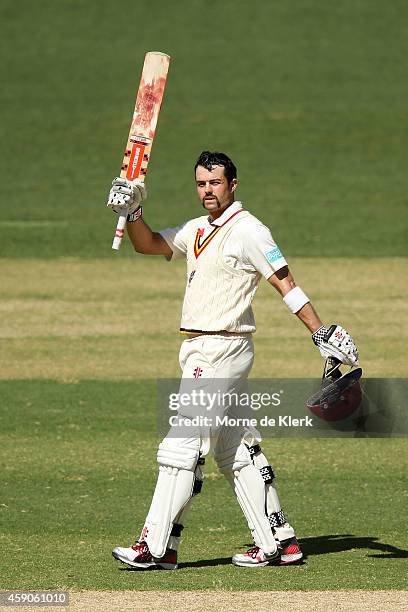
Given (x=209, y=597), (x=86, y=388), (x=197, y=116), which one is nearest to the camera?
(x=209, y=597)

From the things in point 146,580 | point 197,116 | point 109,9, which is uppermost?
point 109,9

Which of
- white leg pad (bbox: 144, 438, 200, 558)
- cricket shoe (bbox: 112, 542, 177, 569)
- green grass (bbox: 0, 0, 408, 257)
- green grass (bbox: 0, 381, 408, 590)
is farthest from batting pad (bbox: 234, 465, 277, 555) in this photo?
green grass (bbox: 0, 0, 408, 257)

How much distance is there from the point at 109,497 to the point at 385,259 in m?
9.69

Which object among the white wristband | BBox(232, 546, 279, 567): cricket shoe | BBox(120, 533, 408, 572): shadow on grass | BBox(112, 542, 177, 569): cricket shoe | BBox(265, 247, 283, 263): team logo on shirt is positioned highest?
BBox(265, 247, 283, 263): team logo on shirt

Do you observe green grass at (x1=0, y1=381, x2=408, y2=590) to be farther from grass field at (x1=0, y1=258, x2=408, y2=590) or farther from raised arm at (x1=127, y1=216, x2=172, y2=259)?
raised arm at (x1=127, y1=216, x2=172, y2=259)

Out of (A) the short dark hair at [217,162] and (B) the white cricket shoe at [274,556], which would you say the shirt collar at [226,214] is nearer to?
(A) the short dark hair at [217,162]

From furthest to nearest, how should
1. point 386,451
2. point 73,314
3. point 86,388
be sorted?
point 73,314 < point 86,388 < point 386,451

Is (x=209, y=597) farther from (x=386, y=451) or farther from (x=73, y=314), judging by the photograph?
(x=73, y=314)

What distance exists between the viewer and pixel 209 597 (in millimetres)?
6227

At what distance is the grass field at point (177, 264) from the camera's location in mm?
7746

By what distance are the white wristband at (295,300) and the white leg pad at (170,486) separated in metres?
0.82

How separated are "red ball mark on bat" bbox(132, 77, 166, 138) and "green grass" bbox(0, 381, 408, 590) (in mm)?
2279

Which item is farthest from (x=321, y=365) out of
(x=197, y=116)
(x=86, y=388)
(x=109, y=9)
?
(x=109, y=9)

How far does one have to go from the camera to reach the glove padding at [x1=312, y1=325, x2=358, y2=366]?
6664 mm
